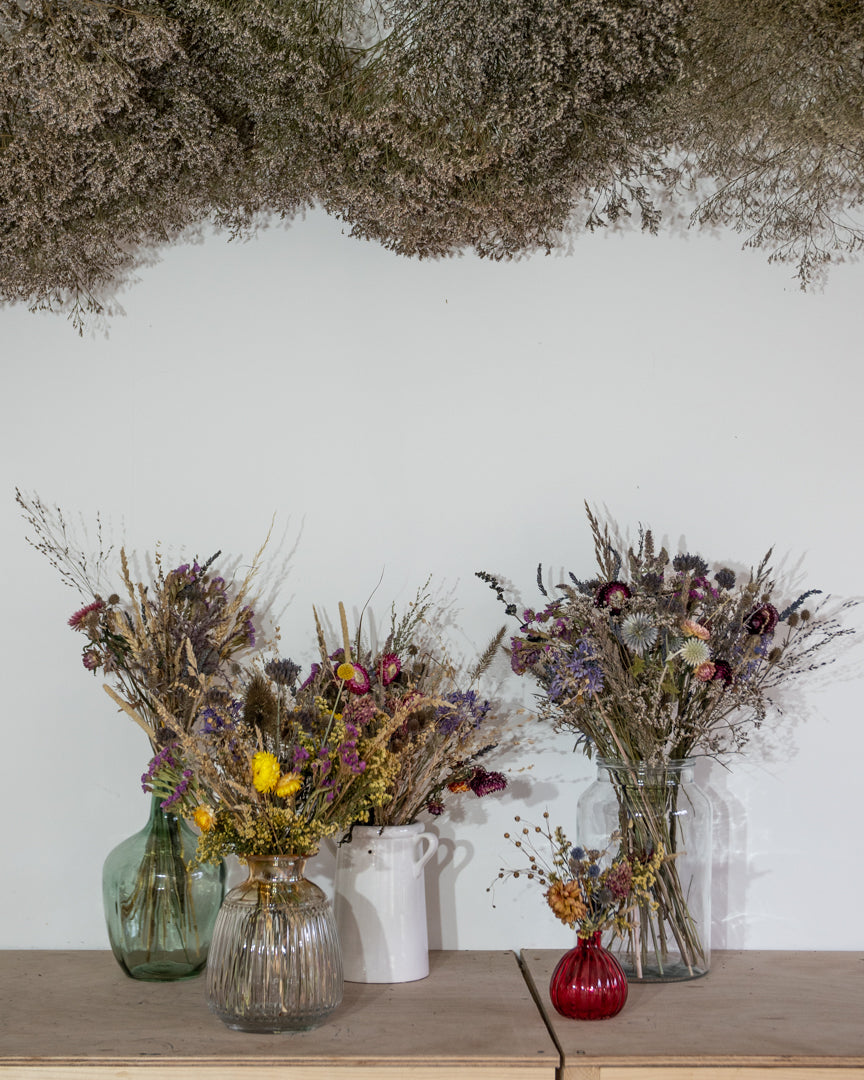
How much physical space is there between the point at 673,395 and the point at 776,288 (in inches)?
11.7

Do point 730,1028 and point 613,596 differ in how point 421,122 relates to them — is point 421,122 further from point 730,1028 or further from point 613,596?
point 730,1028

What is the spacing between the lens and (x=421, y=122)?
1.73 meters

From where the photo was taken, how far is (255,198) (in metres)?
1.93

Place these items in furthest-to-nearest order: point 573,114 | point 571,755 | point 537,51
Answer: point 571,755 < point 573,114 < point 537,51

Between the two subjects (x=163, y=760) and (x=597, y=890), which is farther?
(x=163, y=760)

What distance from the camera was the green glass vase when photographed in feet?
5.62

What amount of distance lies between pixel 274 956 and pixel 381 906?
9.7 inches

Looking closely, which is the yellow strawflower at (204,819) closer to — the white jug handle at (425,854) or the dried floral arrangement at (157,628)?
the dried floral arrangement at (157,628)

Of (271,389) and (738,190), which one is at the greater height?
(738,190)

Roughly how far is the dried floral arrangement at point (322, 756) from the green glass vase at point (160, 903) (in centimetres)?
11

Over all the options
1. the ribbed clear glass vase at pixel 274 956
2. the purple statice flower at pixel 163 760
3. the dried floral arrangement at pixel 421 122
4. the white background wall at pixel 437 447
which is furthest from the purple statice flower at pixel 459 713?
the dried floral arrangement at pixel 421 122

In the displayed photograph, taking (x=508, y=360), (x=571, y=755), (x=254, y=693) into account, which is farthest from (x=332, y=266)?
(x=571, y=755)

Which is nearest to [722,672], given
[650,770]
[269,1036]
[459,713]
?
[650,770]

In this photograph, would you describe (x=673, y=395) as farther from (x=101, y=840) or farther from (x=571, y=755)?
(x=101, y=840)
